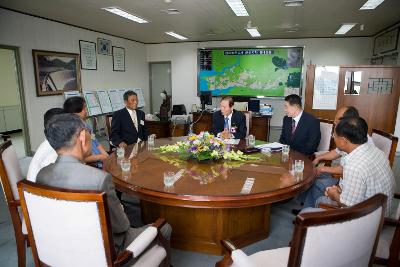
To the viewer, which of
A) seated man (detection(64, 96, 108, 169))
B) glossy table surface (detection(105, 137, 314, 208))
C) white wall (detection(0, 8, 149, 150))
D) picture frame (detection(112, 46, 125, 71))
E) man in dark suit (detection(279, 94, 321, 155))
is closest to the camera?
glossy table surface (detection(105, 137, 314, 208))

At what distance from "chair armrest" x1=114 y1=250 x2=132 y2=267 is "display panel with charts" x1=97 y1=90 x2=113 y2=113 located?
6.01m

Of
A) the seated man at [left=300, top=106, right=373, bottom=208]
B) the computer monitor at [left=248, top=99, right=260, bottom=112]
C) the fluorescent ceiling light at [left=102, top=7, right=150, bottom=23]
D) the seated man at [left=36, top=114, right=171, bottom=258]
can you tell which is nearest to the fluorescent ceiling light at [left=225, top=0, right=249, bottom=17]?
the fluorescent ceiling light at [left=102, top=7, right=150, bottom=23]

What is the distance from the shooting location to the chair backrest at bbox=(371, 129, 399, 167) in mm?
2361

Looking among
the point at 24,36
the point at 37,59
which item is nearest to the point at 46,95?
the point at 37,59

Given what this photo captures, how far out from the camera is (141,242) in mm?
1429

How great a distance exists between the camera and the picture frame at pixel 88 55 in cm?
641

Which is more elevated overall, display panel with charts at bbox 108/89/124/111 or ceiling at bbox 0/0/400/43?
ceiling at bbox 0/0/400/43

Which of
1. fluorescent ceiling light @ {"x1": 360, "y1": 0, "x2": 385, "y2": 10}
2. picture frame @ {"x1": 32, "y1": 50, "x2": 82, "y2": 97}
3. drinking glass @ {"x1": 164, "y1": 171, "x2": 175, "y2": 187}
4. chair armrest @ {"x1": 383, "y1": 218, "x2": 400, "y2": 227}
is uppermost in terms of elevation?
fluorescent ceiling light @ {"x1": 360, "y1": 0, "x2": 385, "y2": 10}

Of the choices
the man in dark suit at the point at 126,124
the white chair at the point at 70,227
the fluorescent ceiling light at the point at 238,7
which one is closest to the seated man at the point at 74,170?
the white chair at the point at 70,227

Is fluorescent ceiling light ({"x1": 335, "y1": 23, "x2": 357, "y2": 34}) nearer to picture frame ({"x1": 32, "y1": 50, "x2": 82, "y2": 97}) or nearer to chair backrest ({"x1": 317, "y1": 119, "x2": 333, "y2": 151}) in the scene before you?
chair backrest ({"x1": 317, "y1": 119, "x2": 333, "y2": 151})

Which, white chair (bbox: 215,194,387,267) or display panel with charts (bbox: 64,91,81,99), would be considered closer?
white chair (bbox: 215,194,387,267)

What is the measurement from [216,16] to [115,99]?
3.65 meters

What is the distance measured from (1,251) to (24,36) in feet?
13.6

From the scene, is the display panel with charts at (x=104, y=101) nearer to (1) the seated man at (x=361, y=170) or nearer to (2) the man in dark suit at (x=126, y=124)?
(2) the man in dark suit at (x=126, y=124)
